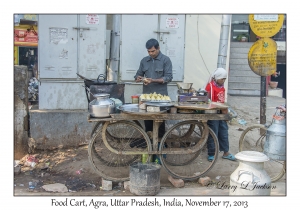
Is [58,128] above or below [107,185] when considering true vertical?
above

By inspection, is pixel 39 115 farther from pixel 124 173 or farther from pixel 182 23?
pixel 182 23

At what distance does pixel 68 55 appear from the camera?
257 inches

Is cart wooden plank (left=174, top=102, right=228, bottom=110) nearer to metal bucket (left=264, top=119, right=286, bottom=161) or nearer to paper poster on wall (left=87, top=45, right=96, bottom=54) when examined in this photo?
metal bucket (left=264, top=119, right=286, bottom=161)

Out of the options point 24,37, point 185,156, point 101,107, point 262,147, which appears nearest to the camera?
point 101,107

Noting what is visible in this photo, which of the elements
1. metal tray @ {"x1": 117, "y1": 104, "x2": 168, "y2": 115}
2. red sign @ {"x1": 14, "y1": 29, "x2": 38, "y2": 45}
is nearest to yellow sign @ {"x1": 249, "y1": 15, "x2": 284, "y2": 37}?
metal tray @ {"x1": 117, "y1": 104, "x2": 168, "y2": 115}

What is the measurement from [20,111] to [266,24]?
482 centimetres

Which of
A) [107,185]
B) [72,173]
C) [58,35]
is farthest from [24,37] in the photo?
[107,185]

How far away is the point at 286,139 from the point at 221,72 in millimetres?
1497

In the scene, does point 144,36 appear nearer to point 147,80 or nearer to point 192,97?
point 147,80

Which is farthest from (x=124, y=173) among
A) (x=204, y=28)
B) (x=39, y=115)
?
(x=204, y=28)

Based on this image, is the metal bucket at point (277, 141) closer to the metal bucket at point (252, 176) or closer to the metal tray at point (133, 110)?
the metal bucket at point (252, 176)

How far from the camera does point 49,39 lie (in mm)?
6434

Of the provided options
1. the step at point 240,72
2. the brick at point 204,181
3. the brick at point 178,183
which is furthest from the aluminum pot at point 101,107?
the step at point 240,72
